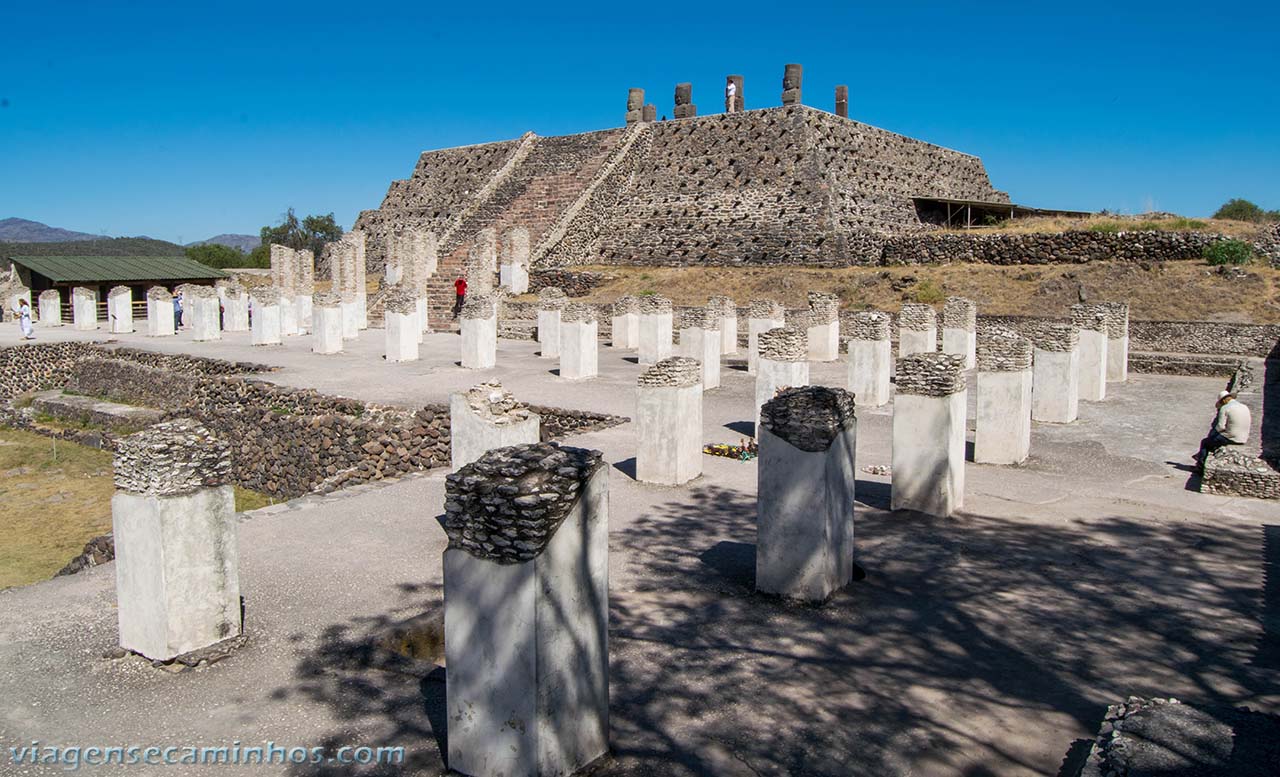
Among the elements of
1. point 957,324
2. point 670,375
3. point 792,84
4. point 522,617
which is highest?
point 792,84

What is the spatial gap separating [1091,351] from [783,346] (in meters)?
6.86

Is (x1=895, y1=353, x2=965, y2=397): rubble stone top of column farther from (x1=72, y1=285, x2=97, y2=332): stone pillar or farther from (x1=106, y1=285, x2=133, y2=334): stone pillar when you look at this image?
(x1=72, y1=285, x2=97, y2=332): stone pillar

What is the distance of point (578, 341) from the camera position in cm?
1859

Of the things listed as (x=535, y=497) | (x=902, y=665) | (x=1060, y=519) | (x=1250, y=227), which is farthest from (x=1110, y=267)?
(x=535, y=497)

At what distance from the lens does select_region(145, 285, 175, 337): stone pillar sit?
26938 millimetres

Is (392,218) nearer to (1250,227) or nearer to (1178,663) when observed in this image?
(1250,227)

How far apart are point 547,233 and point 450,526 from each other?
3181 cm

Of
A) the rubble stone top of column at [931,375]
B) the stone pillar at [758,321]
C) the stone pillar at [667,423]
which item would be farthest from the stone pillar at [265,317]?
the rubble stone top of column at [931,375]

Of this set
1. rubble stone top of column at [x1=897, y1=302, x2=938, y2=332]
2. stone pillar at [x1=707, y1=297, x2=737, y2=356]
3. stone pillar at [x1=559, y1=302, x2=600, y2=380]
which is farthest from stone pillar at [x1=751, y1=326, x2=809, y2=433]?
stone pillar at [x1=707, y1=297, x2=737, y2=356]

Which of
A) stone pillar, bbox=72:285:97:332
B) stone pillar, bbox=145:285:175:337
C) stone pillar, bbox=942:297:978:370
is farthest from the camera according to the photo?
stone pillar, bbox=72:285:97:332

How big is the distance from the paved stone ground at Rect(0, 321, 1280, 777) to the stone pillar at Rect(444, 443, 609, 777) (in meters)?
0.43

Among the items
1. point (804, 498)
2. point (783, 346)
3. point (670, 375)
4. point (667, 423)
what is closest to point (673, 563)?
point (804, 498)

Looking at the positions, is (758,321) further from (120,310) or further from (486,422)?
(120,310)

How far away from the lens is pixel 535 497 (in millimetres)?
4484
